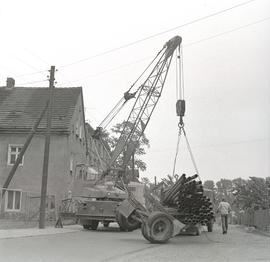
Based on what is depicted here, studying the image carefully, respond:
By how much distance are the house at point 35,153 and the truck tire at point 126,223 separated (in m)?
9.06

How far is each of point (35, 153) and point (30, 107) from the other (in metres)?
4.62

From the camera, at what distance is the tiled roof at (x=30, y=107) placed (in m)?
33.8

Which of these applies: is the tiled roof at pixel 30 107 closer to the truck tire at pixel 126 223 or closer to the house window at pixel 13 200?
the house window at pixel 13 200

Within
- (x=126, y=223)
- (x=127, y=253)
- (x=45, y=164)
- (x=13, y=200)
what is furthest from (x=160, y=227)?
(x=13, y=200)

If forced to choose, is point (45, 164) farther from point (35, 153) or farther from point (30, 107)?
point (30, 107)

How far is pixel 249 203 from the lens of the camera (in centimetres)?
3177

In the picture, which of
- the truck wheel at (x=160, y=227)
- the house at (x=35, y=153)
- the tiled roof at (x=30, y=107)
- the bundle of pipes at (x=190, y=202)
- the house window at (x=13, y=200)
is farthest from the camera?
the tiled roof at (x=30, y=107)

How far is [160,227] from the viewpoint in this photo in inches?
590

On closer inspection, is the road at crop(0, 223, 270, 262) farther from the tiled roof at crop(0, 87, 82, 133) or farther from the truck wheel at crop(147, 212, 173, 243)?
the tiled roof at crop(0, 87, 82, 133)

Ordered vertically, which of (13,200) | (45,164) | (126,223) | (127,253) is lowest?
(127,253)

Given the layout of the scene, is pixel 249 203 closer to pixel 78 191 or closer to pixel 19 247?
pixel 78 191

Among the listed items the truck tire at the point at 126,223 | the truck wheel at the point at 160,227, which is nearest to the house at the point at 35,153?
the truck tire at the point at 126,223

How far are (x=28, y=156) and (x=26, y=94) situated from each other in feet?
22.6

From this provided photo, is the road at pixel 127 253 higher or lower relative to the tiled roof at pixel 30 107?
lower
